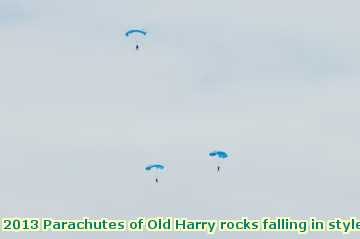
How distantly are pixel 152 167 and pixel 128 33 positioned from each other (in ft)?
62.6

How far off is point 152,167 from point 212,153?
28.4ft

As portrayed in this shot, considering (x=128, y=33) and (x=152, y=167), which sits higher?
(x=128, y=33)

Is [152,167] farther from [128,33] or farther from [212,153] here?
[128,33]

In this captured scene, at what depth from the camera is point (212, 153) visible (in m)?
88.0

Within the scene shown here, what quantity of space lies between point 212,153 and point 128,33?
67.2ft

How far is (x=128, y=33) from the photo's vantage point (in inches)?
3462

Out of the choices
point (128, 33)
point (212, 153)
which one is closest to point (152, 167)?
point (212, 153)

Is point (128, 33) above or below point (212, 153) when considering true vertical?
above
